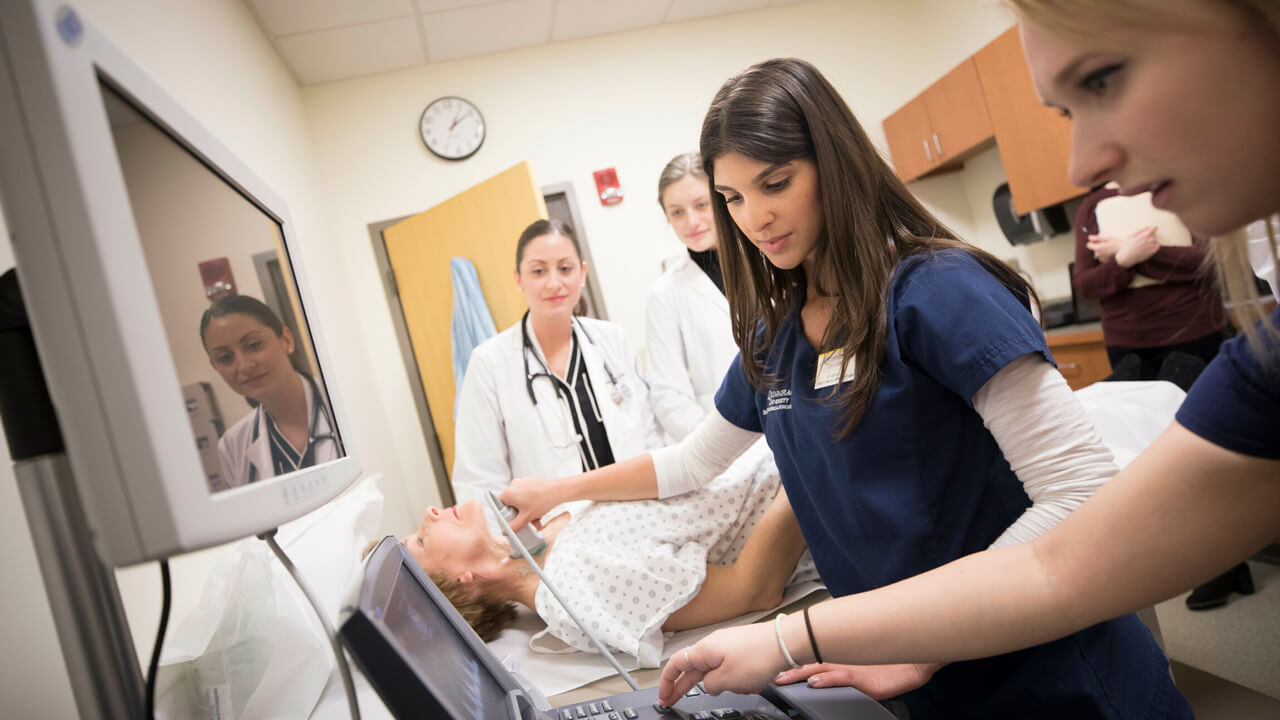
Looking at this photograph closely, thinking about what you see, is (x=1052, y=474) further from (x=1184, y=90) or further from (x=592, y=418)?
(x=592, y=418)

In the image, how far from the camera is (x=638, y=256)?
145 inches

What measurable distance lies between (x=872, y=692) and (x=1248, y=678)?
1.56 m

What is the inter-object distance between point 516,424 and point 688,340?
652mm

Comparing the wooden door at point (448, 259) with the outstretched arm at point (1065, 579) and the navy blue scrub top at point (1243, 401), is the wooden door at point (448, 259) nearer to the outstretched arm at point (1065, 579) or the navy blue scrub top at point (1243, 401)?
the outstretched arm at point (1065, 579)

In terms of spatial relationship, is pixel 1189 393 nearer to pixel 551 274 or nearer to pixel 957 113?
pixel 551 274

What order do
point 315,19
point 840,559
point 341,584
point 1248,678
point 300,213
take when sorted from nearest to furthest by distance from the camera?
point 840,559, point 341,584, point 1248,678, point 300,213, point 315,19

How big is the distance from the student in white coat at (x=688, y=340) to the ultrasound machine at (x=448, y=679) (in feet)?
5.19

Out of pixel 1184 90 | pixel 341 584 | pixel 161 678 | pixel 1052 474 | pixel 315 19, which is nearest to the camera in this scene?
pixel 1184 90

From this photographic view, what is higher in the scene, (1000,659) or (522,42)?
(522,42)

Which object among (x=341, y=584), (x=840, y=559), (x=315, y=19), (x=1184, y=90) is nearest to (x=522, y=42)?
(x=315, y=19)

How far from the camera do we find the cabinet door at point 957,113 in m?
3.38

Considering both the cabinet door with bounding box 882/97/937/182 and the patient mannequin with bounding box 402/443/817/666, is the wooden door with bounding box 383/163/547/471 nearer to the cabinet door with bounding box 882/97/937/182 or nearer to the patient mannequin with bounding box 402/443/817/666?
the patient mannequin with bounding box 402/443/817/666

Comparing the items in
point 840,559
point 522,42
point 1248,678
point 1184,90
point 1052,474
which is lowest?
point 1248,678

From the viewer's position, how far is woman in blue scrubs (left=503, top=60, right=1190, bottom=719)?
2.58 ft
